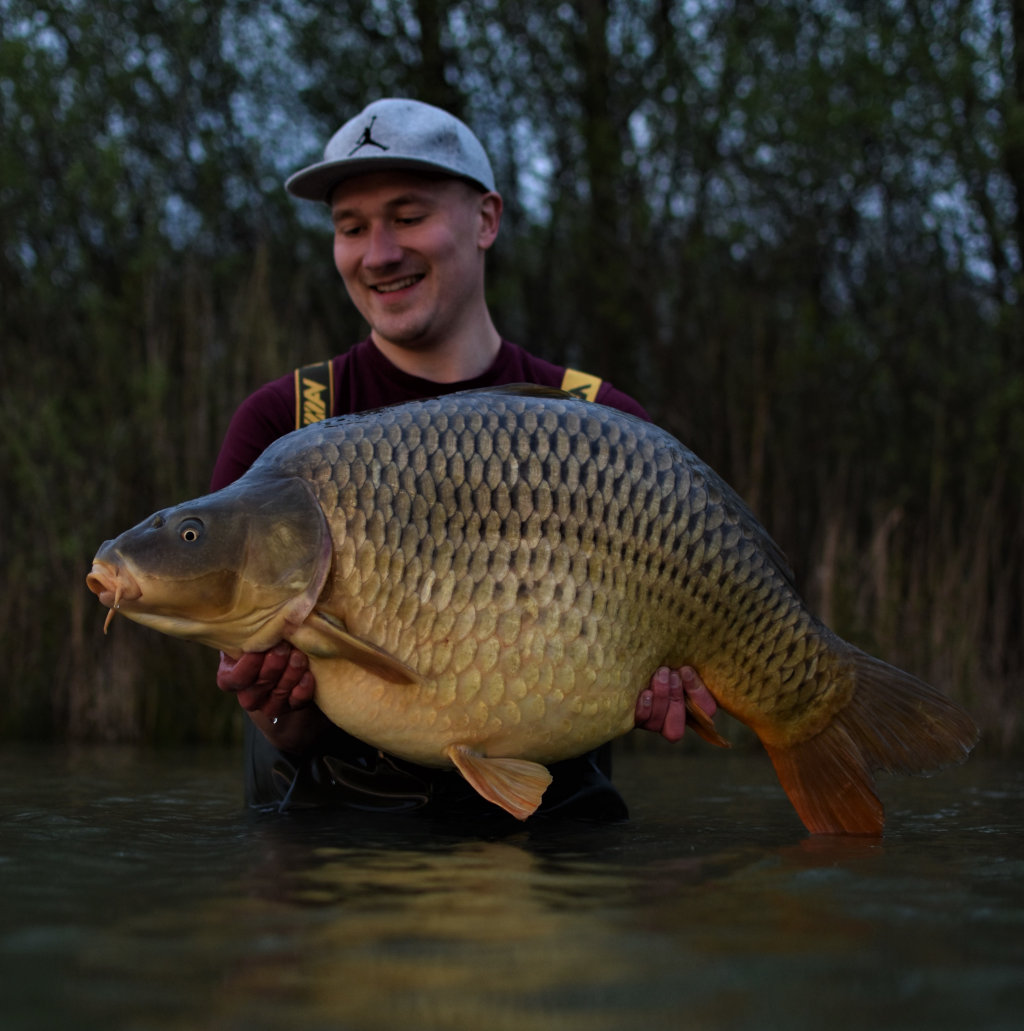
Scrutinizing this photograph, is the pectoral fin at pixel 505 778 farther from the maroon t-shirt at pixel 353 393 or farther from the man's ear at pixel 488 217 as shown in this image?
the man's ear at pixel 488 217

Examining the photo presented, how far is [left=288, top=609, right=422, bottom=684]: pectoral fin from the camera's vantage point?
181 cm

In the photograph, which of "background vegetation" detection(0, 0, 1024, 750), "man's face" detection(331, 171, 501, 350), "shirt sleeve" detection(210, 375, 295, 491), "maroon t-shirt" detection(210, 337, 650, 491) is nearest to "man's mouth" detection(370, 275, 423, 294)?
"man's face" detection(331, 171, 501, 350)

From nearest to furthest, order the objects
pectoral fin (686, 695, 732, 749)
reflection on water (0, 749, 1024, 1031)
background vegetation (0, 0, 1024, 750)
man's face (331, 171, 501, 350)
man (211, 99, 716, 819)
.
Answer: reflection on water (0, 749, 1024, 1031), pectoral fin (686, 695, 732, 749), man (211, 99, 716, 819), man's face (331, 171, 501, 350), background vegetation (0, 0, 1024, 750)

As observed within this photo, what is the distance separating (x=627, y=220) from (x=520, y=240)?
96 cm

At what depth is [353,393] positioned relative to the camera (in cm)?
266

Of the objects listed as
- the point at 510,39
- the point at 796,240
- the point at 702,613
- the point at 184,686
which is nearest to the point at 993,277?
the point at 796,240

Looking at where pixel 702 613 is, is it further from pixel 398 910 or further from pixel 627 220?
pixel 627 220

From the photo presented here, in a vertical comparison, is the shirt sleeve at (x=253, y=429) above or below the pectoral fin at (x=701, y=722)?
above

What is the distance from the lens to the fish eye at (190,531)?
6.13ft

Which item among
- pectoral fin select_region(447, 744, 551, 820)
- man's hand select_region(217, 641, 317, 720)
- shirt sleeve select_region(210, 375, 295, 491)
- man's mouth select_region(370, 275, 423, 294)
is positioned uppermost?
man's mouth select_region(370, 275, 423, 294)

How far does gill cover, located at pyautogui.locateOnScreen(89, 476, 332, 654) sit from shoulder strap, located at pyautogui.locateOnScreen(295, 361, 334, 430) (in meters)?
0.69

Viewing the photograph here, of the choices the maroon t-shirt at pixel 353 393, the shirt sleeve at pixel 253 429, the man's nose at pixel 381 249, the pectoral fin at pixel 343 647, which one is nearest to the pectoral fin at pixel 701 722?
the pectoral fin at pixel 343 647

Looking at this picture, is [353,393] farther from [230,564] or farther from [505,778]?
[505,778]

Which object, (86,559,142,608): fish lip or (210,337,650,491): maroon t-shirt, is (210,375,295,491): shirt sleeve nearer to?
(210,337,650,491): maroon t-shirt
